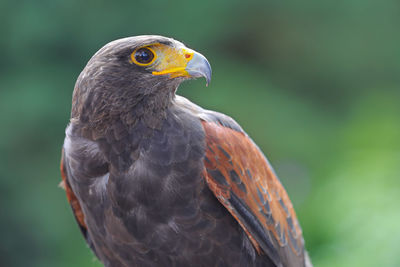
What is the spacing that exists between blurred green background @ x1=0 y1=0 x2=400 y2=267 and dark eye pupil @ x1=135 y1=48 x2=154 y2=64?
12.6 feet

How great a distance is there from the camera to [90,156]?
3354 millimetres

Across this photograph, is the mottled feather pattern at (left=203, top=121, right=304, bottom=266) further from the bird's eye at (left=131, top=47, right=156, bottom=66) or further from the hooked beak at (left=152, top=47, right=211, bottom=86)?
the bird's eye at (left=131, top=47, right=156, bottom=66)

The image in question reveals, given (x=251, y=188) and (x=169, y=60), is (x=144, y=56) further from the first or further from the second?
(x=251, y=188)

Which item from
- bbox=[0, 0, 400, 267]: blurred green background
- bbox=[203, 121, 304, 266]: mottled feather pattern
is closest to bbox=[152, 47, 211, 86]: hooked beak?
bbox=[203, 121, 304, 266]: mottled feather pattern

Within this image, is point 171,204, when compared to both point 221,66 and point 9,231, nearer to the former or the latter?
point 9,231

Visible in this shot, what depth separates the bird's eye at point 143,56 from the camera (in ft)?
10.7

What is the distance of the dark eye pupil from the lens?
3260 millimetres

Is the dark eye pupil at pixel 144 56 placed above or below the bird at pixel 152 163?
above

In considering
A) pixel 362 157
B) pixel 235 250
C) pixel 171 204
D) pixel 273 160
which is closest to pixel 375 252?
pixel 362 157

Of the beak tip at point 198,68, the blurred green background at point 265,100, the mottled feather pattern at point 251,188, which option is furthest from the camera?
the blurred green background at point 265,100

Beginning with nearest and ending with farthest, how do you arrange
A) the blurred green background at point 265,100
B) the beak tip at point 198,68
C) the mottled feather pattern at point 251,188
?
the beak tip at point 198,68 → the mottled feather pattern at point 251,188 → the blurred green background at point 265,100

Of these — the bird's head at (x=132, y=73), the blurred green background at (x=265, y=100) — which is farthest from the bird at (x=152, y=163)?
the blurred green background at (x=265, y=100)

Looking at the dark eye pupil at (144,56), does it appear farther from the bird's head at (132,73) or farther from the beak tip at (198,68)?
the beak tip at (198,68)

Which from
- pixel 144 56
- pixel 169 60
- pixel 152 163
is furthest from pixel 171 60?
pixel 152 163
